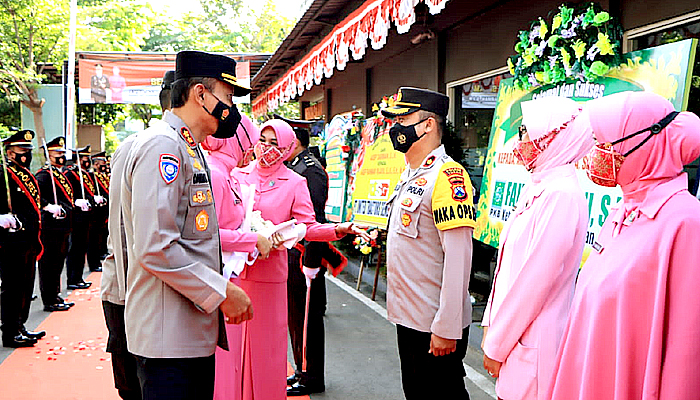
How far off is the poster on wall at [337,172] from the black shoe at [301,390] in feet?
14.7

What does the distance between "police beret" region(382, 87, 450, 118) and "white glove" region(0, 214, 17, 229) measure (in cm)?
509

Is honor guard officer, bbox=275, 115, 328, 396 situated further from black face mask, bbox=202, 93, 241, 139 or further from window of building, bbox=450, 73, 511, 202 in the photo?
window of building, bbox=450, 73, 511, 202

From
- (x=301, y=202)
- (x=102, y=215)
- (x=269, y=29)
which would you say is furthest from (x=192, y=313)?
(x=269, y=29)

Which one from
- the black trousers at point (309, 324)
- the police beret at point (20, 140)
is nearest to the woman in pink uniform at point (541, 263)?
the black trousers at point (309, 324)

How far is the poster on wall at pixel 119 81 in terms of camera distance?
68.2 feet

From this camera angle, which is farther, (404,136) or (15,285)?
(15,285)

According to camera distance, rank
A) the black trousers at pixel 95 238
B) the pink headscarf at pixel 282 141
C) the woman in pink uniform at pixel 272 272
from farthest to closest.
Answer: the black trousers at pixel 95 238
the pink headscarf at pixel 282 141
the woman in pink uniform at pixel 272 272

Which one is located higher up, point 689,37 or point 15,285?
point 689,37

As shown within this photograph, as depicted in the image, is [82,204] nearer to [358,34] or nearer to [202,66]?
[358,34]

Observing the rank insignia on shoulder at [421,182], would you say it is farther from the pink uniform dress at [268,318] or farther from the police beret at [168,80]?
the police beret at [168,80]

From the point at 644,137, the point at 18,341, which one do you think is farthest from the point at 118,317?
the point at 18,341

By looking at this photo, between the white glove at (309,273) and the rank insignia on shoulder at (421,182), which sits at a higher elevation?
the rank insignia on shoulder at (421,182)

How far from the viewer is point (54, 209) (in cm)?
835

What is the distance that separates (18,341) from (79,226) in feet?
13.7
